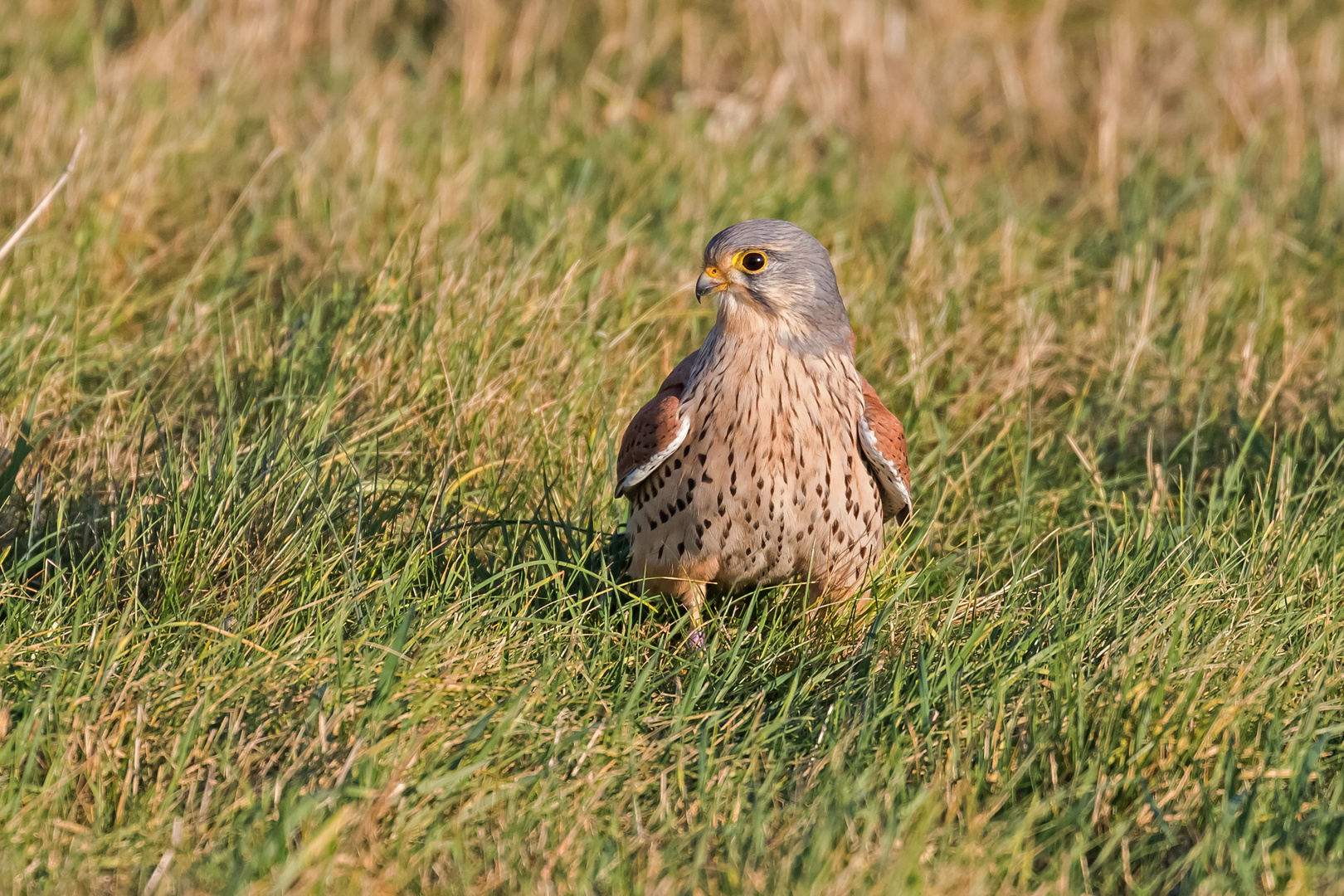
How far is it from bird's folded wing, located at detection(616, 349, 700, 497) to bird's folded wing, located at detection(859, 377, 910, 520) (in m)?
0.55

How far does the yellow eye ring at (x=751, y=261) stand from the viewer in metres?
4.15

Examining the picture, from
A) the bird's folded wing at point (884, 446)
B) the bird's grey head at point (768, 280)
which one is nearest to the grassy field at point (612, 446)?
the bird's folded wing at point (884, 446)

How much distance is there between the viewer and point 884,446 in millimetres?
4211

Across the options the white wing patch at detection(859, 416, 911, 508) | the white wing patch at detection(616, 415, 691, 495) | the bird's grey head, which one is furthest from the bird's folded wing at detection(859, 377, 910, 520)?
the white wing patch at detection(616, 415, 691, 495)

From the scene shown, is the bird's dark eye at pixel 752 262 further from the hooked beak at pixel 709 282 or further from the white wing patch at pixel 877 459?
the white wing patch at pixel 877 459

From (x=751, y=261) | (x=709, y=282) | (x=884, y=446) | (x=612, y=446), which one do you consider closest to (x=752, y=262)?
(x=751, y=261)

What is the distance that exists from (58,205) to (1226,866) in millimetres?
5166

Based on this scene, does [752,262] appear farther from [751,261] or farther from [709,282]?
[709,282]

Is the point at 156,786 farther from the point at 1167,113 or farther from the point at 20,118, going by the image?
the point at 1167,113

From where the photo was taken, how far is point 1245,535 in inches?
191

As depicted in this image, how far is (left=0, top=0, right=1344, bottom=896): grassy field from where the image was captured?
3.21 m

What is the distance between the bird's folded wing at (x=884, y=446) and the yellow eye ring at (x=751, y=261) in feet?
1.76

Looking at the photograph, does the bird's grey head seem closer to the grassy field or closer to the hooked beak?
the hooked beak

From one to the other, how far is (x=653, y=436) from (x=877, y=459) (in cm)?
68
